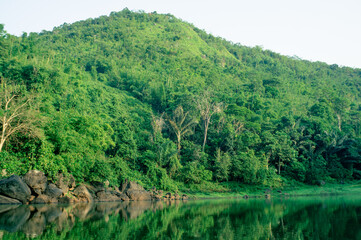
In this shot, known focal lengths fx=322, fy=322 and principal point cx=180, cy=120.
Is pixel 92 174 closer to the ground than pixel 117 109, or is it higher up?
closer to the ground

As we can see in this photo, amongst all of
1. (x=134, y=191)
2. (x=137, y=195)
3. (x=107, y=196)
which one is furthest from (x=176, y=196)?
(x=107, y=196)

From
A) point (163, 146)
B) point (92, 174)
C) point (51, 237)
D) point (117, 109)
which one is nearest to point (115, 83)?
point (117, 109)

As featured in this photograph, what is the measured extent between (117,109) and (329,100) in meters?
48.3

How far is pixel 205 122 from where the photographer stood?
164 feet

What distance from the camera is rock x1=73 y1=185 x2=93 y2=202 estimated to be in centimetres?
3002

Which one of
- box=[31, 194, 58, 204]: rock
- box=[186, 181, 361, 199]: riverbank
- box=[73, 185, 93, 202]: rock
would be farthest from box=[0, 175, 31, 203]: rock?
box=[186, 181, 361, 199]: riverbank

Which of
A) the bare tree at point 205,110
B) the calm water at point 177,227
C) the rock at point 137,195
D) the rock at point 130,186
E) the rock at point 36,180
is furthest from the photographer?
the bare tree at point 205,110

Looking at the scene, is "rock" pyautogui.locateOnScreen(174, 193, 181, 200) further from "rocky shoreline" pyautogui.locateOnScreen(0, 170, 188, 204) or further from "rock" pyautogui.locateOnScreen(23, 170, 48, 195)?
"rock" pyautogui.locateOnScreen(23, 170, 48, 195)

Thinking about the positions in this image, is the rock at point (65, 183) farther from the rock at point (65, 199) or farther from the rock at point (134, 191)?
the rock at point (134, 191)

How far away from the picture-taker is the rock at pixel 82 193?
30020mm

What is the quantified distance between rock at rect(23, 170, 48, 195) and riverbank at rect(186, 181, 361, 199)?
17.7 metres

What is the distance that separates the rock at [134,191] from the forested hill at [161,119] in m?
1.05

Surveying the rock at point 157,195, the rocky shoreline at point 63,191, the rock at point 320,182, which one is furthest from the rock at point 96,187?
the rock at point 320,182

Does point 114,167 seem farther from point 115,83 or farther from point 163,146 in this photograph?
point 115,83
